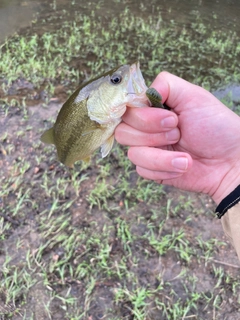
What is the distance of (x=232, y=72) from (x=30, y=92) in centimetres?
309

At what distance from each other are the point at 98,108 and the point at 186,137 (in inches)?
23.6

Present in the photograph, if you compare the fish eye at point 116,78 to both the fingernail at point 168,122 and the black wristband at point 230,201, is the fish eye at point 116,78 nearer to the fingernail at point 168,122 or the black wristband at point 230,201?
the fingernail at point 168,122

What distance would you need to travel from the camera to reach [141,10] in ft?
22.1

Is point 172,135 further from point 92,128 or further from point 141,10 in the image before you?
point 141,10

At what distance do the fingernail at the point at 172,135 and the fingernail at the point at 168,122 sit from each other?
0.08m

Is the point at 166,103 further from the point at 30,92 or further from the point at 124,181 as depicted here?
the point at 30,92

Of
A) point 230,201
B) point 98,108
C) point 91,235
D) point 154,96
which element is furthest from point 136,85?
point 91,235

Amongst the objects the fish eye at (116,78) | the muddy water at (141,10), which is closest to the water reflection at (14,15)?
the muddy water at (141,10)

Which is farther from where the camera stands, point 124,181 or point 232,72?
point 232,72

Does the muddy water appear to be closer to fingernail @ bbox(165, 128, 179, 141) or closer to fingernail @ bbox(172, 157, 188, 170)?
fingernail @ bbox(165, 128, 179, 141)

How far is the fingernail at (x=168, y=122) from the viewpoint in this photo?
4.93 ft

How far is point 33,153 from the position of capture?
3.06m

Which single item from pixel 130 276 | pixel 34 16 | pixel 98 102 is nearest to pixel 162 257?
pixel 130 276

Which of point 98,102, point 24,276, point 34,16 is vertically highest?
point 98,102
